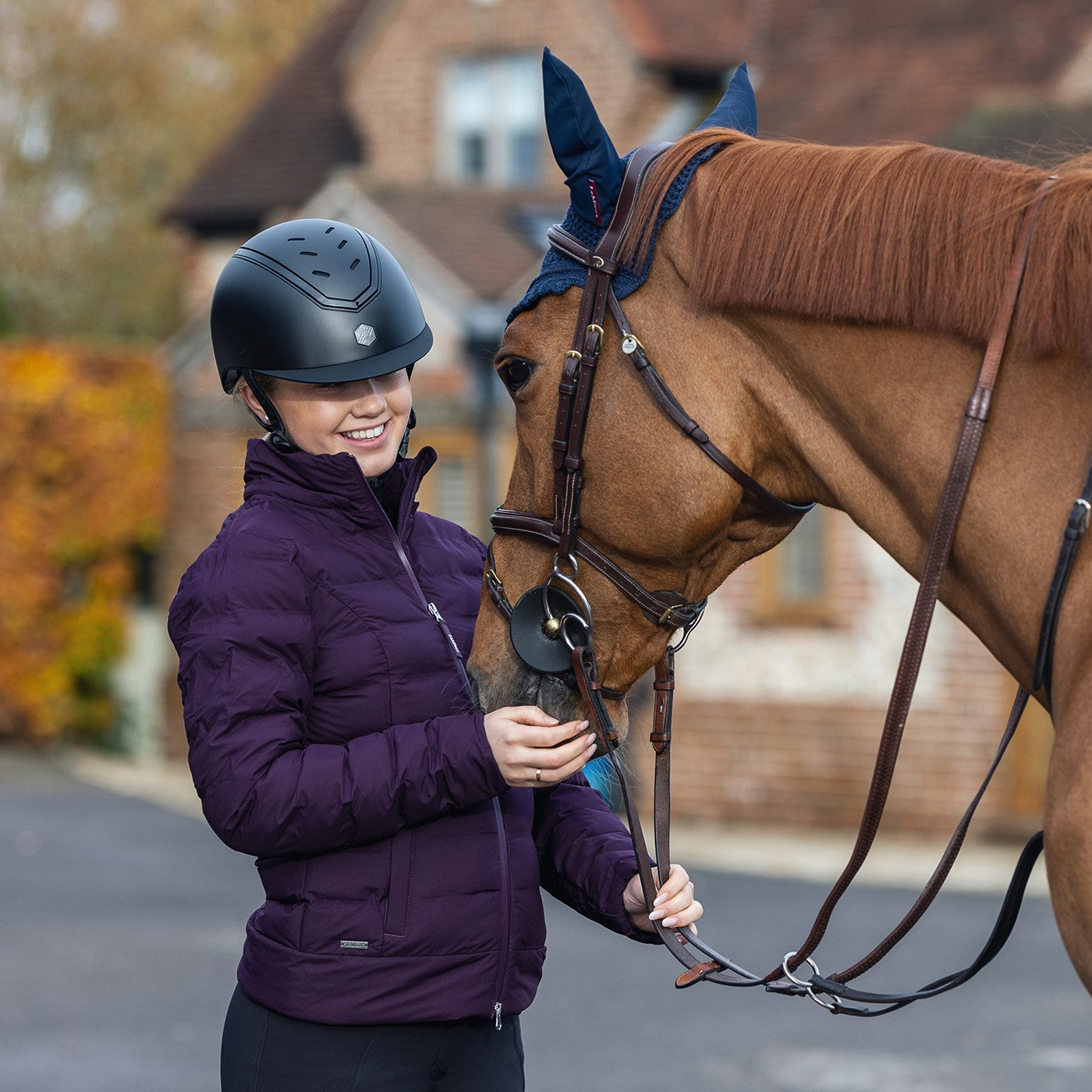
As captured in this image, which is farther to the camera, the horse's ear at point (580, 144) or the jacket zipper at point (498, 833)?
the jacket zipper at point (498, 833)

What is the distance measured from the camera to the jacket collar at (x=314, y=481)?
261cm

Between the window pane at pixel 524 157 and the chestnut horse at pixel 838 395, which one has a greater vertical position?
the chestnut horse at pixel 838 395

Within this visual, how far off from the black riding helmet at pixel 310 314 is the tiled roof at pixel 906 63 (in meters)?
9.29

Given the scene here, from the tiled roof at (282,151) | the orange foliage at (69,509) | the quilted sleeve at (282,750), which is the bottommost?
the orange foliage at (69,509)

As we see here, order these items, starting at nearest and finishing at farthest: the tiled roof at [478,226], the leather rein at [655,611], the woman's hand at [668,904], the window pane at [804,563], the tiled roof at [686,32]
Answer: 1. the leather rein at [655,611]
2. the woman's hand at [668,904]
3. the window pane at [804,563]
4. the tiled roof at [478,226]
5. the tiled roof at [686,32]

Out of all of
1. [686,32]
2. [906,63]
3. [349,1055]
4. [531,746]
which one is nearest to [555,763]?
[531,746]

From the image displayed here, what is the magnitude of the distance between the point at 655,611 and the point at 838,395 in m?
0.46

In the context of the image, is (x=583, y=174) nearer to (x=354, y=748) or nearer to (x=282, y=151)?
(x=354, y=748)

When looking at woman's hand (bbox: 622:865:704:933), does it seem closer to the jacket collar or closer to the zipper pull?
the zipper pull

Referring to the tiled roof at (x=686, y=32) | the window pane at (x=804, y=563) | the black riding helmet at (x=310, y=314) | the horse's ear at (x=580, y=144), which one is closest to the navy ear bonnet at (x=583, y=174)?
the horse's ear at (x=580, y=144)

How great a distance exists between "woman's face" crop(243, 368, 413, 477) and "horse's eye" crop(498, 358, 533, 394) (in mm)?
288

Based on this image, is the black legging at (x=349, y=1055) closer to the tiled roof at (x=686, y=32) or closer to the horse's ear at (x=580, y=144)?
the horse's ear at (x=580, y=144)

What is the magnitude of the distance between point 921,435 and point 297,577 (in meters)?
0.98

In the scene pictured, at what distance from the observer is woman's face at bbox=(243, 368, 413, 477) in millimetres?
2703
